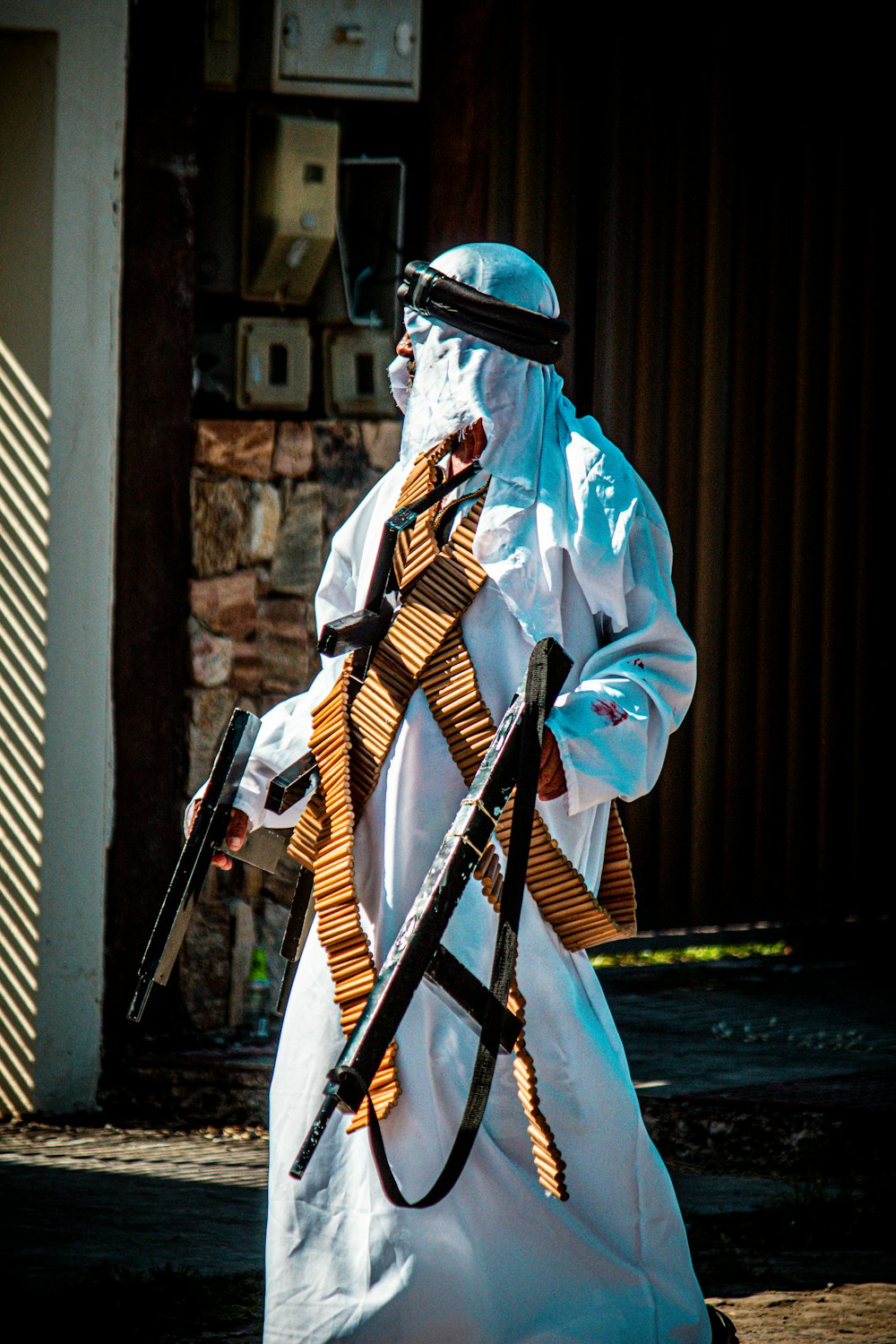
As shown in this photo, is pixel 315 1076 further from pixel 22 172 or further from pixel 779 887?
pixel 779 887

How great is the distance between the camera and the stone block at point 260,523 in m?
5.72

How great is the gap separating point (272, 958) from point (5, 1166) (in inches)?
47.0

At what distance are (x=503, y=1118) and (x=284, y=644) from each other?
289 centimetres

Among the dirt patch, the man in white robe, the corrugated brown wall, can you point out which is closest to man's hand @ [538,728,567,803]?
the man in white robe

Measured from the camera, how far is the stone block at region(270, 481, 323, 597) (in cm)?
579

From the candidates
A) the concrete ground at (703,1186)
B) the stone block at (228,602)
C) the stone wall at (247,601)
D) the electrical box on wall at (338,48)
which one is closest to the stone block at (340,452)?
the stone wall at (247,601)

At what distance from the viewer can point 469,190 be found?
6141 millimetres

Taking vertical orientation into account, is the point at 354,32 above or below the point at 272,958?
above

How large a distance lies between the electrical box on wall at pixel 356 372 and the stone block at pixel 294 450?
0.53 feet

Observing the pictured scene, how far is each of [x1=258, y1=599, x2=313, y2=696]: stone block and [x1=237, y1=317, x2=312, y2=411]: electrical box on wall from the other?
2.08ft

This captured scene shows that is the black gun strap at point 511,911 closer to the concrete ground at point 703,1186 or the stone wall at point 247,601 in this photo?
the concrete ground at point 703,1186

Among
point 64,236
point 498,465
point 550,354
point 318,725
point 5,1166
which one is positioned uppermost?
point 64,236

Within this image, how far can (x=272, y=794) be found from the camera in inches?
136

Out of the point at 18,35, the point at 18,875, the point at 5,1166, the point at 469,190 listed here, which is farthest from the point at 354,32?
the point at 5,1166
